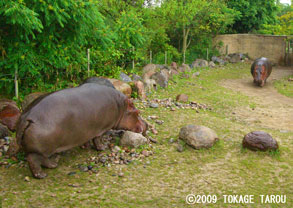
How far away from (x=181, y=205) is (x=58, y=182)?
1868 millimetres

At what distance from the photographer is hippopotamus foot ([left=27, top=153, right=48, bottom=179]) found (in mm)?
4738

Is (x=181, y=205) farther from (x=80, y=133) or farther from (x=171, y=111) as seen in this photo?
(x=171, y=111)

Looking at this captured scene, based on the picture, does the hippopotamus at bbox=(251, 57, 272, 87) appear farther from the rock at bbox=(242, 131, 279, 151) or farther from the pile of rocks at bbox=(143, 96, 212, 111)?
the rock at bbox=(242, 131, 279, 151)

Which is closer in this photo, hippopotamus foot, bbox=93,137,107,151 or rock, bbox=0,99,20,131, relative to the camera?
hippopotamus foot, bbox=93,137,107,151

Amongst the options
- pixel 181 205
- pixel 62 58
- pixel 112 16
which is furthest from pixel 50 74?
pixel 112 16

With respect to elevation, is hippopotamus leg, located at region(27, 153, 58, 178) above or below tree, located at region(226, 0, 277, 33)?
below

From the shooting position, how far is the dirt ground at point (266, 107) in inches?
361

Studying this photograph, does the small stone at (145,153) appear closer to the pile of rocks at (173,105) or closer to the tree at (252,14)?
the pile of rocks at (173,105)

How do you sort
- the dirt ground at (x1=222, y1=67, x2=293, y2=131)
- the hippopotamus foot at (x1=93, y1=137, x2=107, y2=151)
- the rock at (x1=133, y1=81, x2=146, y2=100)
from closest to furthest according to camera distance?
the hippopotamus foot at (x1=93, y1=137, x2=107, y2=151) → the dirt ground at (x1=222, y1=67, x2=293, y2=131) → the rock at (x1=133, y1=81, x2=146, y2=100)

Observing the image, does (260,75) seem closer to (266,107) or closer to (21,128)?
(266,107)

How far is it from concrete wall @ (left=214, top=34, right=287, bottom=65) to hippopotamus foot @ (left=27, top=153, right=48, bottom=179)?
64.0 ft

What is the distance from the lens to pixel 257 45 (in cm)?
2202

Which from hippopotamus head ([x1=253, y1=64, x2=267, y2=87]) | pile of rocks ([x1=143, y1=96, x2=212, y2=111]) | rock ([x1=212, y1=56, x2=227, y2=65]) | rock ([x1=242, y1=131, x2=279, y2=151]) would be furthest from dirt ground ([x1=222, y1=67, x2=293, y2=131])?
rock ([x1=212, y1=56, x2=227, y2=65])

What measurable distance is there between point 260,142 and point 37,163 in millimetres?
4178
